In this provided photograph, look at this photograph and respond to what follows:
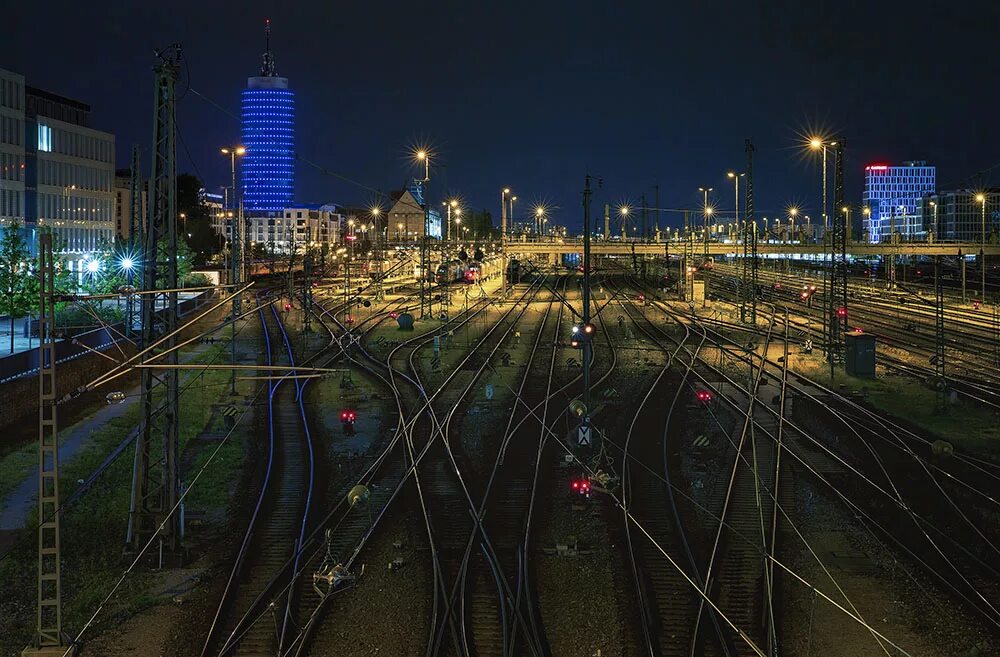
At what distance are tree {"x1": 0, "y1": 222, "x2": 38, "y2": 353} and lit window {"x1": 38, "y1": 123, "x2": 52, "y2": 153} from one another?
22.2 meters

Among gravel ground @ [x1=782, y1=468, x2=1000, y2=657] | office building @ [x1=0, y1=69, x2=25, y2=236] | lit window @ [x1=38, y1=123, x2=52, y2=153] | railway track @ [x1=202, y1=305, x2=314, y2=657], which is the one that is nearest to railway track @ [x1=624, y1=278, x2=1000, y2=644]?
gravel ground @ [x1=782, y1=468, x2=1000, y2=657]

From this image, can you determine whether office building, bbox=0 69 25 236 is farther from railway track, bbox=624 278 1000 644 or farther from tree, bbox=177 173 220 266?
railway track, bbox=624 278 1000 644

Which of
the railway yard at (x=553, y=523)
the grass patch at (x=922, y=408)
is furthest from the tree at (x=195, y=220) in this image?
the grass patch at (x=922, y=408)

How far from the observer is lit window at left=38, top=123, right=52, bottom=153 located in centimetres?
6281

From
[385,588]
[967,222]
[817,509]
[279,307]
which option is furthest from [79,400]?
[967,222]

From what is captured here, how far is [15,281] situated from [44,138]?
2956cm

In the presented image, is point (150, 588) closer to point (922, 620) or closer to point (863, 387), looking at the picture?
point (922, 620)

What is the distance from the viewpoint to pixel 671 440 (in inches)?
891

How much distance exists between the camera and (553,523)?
16.3m

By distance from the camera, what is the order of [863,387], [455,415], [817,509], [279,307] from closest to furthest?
[817,509], [455,415], [863,387], [279,307]

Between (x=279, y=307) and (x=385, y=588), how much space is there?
176ft

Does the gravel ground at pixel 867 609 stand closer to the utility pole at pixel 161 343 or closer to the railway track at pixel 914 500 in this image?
the railway track at pixel 914 500

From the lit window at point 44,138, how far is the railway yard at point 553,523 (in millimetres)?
39757

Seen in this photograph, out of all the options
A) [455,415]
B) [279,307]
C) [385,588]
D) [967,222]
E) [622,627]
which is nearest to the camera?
[622,627]
